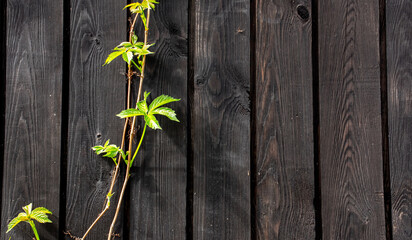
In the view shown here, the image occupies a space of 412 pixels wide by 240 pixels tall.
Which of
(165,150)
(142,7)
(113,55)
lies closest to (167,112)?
(165,150)

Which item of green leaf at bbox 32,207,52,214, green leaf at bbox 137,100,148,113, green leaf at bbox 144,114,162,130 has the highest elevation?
green leaf at bbox 137,100,148,113

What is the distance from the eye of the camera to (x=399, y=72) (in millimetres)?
1237

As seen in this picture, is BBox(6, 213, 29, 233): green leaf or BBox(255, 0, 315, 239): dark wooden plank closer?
BBox(6, 213, 29, 233): green leaf

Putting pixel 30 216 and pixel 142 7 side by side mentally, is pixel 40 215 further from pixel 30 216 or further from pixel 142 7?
pixel 142 7

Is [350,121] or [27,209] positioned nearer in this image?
[27,209]

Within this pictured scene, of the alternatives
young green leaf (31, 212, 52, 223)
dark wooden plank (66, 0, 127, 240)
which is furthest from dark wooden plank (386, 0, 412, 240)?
young green leaf (31, 212, 52, 223)

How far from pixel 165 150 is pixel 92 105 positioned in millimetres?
312

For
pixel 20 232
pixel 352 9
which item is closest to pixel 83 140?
pixel 20 232

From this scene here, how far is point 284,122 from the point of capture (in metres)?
1.22

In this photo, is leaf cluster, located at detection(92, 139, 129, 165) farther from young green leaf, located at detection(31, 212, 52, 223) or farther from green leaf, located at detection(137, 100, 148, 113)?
young green leaf, located at detection(31, 212, 52, 223)

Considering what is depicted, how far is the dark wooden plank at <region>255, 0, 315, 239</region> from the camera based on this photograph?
120 centimetres

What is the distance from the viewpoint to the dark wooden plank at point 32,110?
1.17 metres

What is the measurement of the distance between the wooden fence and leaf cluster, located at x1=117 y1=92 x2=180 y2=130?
8cm

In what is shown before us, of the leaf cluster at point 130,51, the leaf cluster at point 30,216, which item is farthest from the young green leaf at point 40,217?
the leaf cluster at point 130,51
